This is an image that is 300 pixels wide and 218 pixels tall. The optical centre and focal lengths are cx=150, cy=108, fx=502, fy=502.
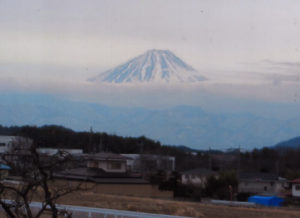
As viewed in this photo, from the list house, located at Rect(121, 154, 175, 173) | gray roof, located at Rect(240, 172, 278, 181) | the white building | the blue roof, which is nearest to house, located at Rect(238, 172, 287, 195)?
gray roof, located at Rect(240, 172, 278, 181)

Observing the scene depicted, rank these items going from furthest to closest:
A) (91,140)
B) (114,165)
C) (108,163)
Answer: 1. (91,140)
2. (114,165)
3. (108,163)

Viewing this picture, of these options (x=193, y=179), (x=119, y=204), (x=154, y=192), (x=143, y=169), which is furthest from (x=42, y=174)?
(x=143, y=169)

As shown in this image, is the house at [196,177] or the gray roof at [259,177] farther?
the gray roof at [259,177]

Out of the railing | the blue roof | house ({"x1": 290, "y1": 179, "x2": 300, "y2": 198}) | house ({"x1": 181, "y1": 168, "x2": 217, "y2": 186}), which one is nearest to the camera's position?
the railing

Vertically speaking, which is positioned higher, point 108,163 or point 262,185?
point 108,163

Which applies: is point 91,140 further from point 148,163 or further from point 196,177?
point 196,177


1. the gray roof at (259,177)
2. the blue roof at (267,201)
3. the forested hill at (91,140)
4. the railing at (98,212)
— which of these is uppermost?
the forested hill at (91,140)

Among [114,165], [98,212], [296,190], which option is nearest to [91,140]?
[114,165]

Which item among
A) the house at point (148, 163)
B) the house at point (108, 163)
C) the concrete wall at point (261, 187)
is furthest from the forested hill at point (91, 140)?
the concrete wall at point (261, 187)

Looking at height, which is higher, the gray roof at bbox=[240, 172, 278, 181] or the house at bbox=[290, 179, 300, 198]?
the gray roof at bbox=[240, 172, 278, 181]

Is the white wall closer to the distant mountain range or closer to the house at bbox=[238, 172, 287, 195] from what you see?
the house at bbox=[238, 172, 287, 195]

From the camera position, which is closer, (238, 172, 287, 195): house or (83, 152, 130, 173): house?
(83, 152, 130, 173): house

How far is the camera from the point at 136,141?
6216 centimetres

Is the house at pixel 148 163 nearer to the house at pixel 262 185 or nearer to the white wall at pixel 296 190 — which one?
the house at pixel 262 185
